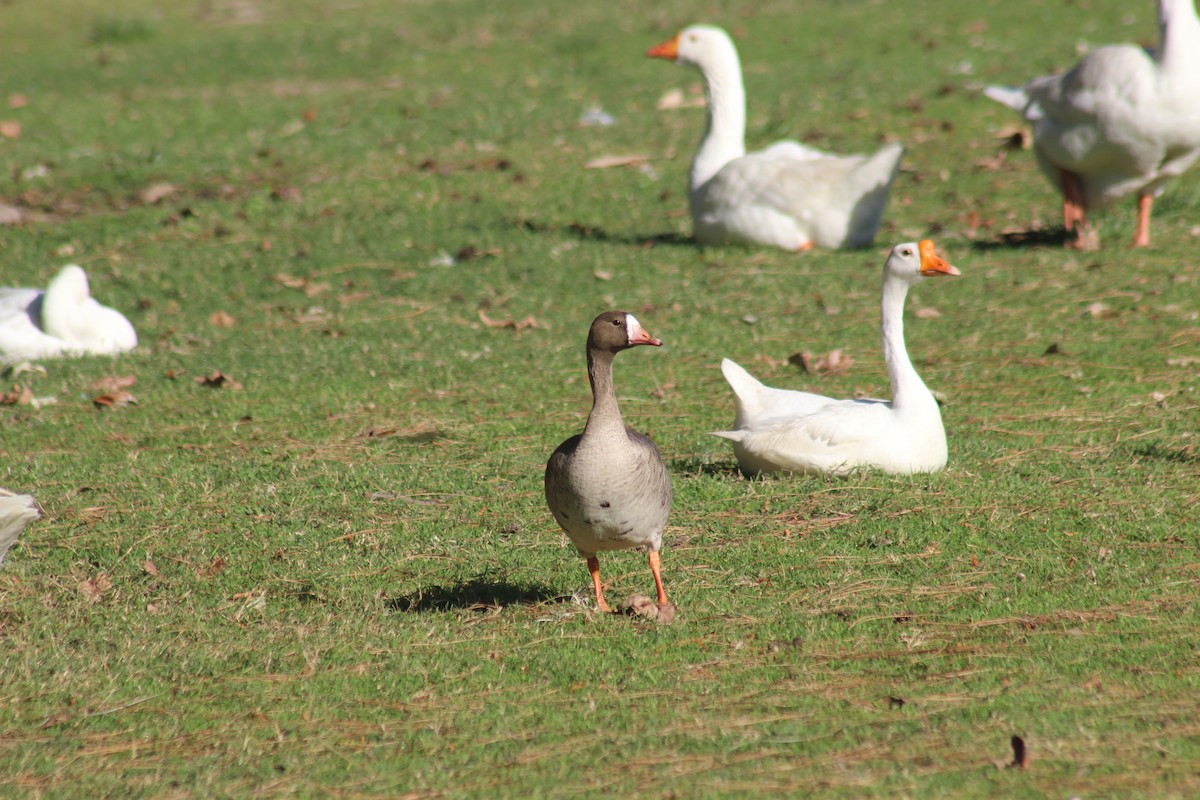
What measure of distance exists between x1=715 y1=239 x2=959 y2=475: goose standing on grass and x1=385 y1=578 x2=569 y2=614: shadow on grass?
4.66ft

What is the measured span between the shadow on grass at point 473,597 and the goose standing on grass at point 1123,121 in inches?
278

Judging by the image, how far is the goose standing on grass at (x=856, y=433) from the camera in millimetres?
6418

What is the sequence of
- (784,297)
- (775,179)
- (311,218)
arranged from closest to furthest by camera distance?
(784,297) < (775,179) < (311,218)

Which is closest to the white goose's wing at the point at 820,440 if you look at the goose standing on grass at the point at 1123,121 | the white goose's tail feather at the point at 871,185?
the white goose's tail feather at the point at 871,185

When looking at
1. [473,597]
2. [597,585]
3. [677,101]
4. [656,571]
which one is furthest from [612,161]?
[656,571]

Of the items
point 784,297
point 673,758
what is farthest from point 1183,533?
point 784,297

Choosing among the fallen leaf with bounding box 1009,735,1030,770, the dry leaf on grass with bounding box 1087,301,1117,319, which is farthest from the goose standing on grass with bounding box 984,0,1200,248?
the fallen leaf with bounding box 1009,735,1030,770

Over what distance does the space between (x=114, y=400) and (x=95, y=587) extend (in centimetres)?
299

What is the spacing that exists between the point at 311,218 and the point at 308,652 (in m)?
8.42

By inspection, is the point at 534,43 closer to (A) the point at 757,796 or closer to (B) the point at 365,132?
(B) the point at 365,132

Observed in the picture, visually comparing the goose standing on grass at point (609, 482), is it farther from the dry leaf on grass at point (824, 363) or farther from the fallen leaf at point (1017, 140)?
the fallen leaf at point (1017, 140)

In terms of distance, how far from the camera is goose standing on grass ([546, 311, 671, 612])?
477 centimetres

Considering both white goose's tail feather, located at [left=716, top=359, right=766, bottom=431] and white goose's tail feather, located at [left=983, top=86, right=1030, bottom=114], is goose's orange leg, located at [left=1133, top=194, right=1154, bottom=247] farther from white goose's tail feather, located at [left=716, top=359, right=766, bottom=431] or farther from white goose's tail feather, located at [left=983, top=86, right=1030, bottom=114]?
white goose's tail feather, located at [left=716, top=359, right=766, bottom=431]

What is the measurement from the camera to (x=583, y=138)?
1505 cm
